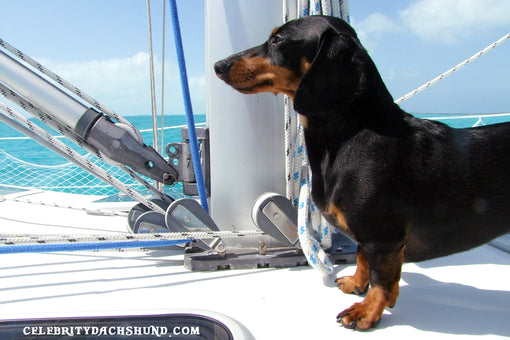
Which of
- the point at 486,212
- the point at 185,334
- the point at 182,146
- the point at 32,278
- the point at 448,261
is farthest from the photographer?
the point at 182,146

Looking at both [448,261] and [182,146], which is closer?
[448,261]

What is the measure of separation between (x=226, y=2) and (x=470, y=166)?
3.33ft

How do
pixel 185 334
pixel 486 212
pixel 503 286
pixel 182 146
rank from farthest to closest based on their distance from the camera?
pixel 182 146 < pixel 503 286 < pixel 486 212 < pixel 185 334

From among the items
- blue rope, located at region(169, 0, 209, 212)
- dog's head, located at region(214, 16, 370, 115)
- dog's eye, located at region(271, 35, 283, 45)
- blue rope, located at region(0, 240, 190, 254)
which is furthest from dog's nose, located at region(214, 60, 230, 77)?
blue rope, located at region(0, 240, 190, 254)

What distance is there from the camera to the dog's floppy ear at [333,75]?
3.55 ft

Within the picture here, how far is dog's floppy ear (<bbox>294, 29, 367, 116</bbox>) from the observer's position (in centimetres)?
108

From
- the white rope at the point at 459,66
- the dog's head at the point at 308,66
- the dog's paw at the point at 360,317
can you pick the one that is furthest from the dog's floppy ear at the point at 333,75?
the white rope at the point at 459,66

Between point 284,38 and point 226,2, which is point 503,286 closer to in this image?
point 284,38

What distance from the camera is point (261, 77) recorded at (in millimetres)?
1232

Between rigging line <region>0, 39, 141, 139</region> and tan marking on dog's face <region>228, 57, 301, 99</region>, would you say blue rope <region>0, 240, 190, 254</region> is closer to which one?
rigging line <region>0, 39, 141, 139</region>

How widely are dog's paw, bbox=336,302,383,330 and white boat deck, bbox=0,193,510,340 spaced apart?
0.02 meters

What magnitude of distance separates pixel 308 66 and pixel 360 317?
71cm

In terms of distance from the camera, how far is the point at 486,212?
1120 millimetres

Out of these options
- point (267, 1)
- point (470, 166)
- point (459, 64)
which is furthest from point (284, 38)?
point (459, 64)
